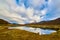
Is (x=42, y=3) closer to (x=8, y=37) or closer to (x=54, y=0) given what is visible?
(x=54, y=0)

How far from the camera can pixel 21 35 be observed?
406cm

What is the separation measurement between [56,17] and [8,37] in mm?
1278

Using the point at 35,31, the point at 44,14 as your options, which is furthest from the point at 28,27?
the point at 44,14

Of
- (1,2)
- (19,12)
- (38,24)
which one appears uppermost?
(1,2)

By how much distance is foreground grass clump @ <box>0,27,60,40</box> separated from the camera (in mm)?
4016

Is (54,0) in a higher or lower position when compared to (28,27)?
higher

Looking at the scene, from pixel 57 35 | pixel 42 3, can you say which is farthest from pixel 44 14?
pixel 57 35

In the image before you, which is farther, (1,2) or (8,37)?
(1,2)

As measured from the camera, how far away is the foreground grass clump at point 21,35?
402 cm

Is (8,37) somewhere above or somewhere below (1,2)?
below

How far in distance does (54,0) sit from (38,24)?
0.72 metres

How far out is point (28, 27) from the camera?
4.25 m

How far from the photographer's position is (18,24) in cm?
423

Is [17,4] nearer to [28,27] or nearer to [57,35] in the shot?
[28,27]
